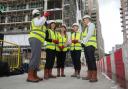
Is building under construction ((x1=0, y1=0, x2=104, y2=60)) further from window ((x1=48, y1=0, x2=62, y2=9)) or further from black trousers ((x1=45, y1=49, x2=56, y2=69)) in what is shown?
black trousers ((x1=45, y1=49, x2=56, y2=69))

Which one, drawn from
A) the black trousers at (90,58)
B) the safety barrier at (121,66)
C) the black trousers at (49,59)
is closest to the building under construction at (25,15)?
the safety barrier at (121,66)

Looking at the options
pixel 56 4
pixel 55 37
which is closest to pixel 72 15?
pixel 56 4

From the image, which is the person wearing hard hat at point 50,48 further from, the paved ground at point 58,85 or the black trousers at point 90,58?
the black trousers at point 90,58

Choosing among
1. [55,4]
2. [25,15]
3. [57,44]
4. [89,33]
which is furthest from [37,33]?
[25,15]

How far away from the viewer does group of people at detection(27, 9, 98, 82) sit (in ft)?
22.2

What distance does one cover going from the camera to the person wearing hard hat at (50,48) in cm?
763

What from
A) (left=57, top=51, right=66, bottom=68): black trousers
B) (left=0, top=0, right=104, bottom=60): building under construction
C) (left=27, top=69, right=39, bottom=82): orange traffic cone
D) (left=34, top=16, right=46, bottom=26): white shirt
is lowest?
(left=27, top=69, right=39, bottom=82): orange traffic cone

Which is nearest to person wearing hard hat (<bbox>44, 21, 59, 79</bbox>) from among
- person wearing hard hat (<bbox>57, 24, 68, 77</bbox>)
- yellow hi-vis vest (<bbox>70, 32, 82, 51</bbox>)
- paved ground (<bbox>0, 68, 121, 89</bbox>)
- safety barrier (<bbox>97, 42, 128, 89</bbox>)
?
person wearing hard hat (<bbox>57, 24, 68, 77</bbox>)

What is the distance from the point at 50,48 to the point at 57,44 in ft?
1.22

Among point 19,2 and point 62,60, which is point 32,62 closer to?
point 62,60

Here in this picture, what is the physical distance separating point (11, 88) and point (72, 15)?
→ 150ft

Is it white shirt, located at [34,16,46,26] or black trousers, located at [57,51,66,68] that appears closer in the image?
white shirt, located at [34,16,46,26]

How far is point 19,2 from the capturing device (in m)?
53.3

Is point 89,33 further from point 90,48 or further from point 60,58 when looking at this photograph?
point 60,58
